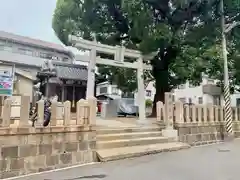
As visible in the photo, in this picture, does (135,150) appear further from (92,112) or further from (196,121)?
(196,121)

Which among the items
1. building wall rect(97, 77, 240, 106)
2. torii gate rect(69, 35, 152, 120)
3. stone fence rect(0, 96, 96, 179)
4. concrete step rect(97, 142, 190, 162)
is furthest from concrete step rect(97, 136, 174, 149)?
building wall rect(97, 77, 240, 106)

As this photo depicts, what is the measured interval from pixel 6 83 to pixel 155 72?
428 inches

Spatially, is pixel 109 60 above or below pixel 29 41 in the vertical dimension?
below

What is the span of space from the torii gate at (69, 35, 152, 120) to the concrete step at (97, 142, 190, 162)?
109 inches

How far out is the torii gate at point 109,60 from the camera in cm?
1239

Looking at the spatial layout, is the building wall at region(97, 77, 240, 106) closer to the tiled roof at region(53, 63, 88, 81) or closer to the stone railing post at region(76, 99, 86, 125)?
the tiled roof at region(53, 63, 88, 81)

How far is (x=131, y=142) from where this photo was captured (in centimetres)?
1052

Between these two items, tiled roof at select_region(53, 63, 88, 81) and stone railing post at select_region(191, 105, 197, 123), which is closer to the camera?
stone railing post at select_region(191, 105, 197, 123)

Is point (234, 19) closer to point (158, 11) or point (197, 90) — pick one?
point (158, 11)

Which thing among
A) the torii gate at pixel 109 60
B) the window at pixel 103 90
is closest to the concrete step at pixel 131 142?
the torii gate at pixel 109 60

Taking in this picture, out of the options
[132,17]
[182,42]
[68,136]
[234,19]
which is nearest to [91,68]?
[132,17]

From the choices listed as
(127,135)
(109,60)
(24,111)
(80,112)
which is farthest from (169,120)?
(24,111)

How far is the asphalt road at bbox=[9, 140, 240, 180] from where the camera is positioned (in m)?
7.25

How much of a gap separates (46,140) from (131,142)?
3.44 m
